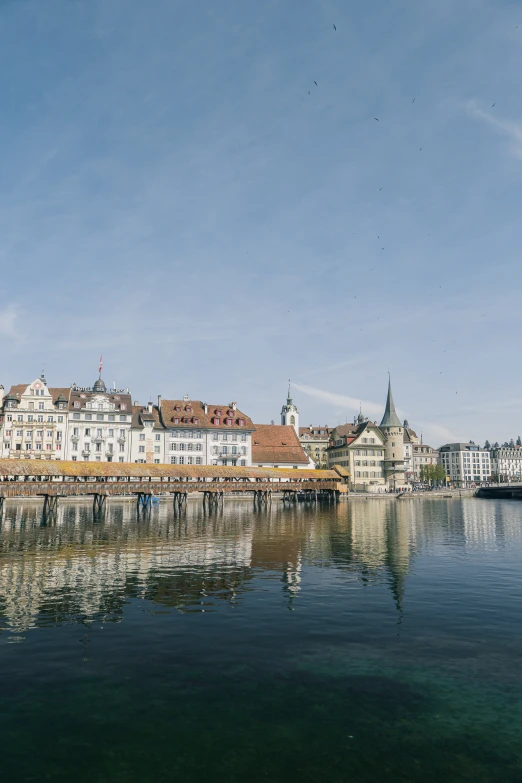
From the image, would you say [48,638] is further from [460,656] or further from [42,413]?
[42,413]

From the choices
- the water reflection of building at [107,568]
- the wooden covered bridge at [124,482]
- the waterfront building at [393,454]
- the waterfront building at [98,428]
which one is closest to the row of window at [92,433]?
the waterfront building at [98,428]

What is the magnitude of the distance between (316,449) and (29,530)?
128996 millimetres

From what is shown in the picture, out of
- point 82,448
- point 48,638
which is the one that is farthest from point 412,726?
point 82,448

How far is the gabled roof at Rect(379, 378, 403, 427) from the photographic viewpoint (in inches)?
5483

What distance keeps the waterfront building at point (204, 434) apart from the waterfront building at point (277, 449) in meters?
5.28

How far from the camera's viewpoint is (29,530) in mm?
47375

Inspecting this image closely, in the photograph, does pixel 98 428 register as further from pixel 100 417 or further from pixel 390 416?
pixel 390 416

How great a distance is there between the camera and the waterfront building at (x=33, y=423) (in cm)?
10119

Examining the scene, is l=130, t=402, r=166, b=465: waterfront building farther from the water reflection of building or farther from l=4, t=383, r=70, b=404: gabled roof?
the water reflection of building

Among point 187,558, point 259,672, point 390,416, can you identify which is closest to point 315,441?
point 390,416

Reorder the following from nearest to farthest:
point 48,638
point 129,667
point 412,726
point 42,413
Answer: point 412,726 → point 129,667 → point 48,638 → point 42,413

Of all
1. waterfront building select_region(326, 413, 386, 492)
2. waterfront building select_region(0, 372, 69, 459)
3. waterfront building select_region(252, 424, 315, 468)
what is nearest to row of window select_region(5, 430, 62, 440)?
waterfront building select_region(0, 372, 69, 459)

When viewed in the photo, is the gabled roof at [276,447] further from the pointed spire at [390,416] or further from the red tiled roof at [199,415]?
the pointed spire at [390,416]

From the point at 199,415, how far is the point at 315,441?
66.3 meters
